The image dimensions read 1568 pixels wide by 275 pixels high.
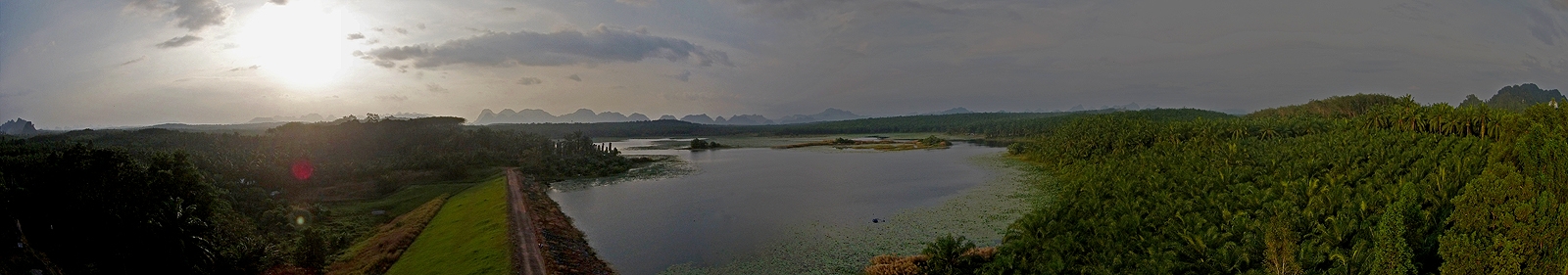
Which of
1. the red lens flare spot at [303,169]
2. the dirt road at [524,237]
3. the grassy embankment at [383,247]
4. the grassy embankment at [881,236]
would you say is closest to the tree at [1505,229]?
the grassy embankment at [881,236]

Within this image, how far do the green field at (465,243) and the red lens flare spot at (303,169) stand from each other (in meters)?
16.7

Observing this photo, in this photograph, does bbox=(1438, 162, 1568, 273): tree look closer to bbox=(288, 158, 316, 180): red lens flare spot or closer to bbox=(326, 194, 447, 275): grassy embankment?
bbox=(326, 194, 447, 275): grassy embankment

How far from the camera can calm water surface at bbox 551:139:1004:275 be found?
1054 inches

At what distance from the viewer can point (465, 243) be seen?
2480cm

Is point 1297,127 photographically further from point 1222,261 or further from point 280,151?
point 280,151

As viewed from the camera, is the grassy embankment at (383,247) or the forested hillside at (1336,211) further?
the grassy embankment at (383,247)

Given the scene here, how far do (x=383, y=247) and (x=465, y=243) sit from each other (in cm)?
384

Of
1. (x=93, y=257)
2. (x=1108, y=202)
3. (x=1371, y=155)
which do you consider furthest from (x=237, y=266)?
(x=1371, y=155)

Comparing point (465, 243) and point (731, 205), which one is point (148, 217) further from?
point (731, 205)

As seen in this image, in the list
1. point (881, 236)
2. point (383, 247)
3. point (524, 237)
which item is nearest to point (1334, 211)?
point (881, 236)

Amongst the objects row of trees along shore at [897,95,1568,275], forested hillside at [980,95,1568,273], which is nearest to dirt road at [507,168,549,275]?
row of trees along shore at [897,95,1568,275]

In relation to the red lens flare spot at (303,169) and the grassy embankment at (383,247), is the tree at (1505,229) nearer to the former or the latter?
the grassy embankment at (383,247)

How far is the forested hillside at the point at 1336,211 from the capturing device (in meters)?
12.1

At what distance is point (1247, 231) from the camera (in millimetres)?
16625
